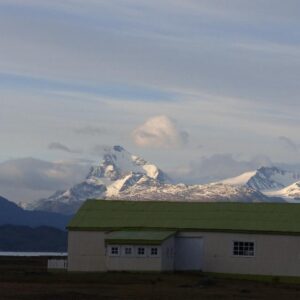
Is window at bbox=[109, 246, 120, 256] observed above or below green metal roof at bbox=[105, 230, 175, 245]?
below

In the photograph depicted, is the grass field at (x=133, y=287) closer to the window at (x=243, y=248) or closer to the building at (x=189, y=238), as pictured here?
the building at (x=189, y=238)

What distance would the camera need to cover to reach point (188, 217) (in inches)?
3597

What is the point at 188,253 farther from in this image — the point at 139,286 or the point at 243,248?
the point at 139,286

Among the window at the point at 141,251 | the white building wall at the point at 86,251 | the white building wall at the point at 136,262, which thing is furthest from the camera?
the white building wall at the point at 86,251

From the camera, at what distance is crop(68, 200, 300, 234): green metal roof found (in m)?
88.2

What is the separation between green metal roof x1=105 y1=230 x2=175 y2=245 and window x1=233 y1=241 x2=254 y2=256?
5.27 metres

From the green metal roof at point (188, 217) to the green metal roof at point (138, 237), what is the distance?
1.31 metres

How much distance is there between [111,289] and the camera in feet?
219

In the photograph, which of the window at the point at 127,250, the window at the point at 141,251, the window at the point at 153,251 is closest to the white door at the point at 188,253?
the window at the point at 153,251

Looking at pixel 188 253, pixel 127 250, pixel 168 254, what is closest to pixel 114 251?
pixel 127 250

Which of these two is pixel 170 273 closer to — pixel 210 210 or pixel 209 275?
pixel 209 275

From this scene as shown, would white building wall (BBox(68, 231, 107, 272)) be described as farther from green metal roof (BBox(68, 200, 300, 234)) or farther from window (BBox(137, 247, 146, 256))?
window (BBox(137, 247, 146, 256))

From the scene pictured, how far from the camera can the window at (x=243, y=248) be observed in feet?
285

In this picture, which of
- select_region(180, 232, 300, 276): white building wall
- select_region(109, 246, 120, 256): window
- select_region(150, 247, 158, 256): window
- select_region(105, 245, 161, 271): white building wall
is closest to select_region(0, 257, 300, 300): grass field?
select_region(180, 232, 300, 276): white building wall
